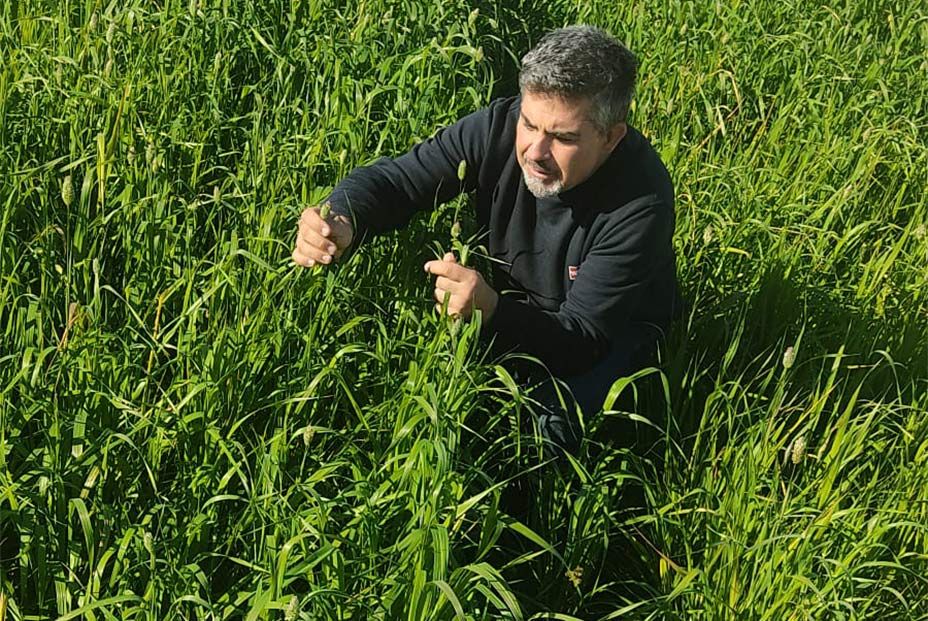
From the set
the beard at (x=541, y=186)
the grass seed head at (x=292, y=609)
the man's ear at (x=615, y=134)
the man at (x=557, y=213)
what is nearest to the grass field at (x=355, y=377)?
the grass seed head at (x=292, y=609)

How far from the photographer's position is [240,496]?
227 centimetres

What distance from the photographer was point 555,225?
2.93 metres

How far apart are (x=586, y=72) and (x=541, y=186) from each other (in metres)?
0.31

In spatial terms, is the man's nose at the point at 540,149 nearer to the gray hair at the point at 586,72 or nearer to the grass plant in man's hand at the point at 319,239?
the gray hair at the point at 586,72

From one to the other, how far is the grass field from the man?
11 cm

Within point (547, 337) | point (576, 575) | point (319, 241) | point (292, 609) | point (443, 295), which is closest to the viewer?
point (292, 609)

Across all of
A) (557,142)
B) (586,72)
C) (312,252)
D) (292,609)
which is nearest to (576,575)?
(292,609)

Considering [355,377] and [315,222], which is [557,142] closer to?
[315,222]

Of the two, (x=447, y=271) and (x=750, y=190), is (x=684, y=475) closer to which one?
(x=447, y=271)

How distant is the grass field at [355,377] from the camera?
211 centimetres

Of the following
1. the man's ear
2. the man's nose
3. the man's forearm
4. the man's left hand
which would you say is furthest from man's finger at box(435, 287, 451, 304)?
the man's ear

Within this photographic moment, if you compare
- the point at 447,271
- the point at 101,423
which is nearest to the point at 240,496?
the point at 101,423

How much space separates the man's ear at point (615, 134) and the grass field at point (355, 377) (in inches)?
→ 21.5

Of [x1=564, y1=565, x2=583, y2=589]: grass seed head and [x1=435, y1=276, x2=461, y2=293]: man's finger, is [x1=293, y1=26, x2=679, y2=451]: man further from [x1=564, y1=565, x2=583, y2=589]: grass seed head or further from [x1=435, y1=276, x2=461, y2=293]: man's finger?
[x1=564, y1=565, x2=583, y2=589]: grass seed head
